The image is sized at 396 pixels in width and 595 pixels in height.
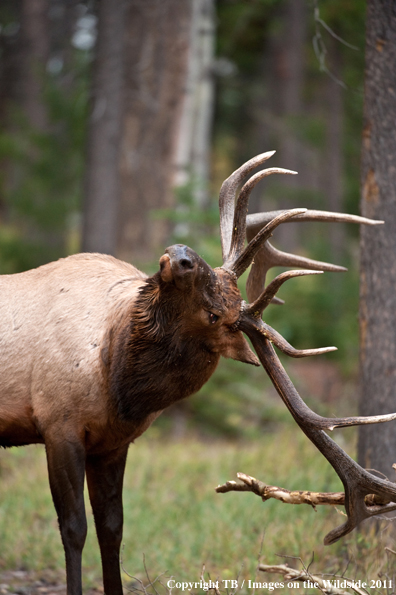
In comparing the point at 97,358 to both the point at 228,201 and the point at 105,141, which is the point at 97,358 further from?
the point at 105,141

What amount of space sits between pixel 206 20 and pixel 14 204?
5.31 metres

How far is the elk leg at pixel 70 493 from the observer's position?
359cm

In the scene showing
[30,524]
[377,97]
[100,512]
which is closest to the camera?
[100,512]

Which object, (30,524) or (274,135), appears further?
(274,135)

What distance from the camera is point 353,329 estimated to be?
42.3 feet

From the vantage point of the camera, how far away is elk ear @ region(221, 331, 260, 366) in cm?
356

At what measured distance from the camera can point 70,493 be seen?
361 cm

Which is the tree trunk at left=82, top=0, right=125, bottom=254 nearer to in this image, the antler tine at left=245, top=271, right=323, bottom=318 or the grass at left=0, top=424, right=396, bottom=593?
the grass at left=0, top=424, right=396, bottom=593

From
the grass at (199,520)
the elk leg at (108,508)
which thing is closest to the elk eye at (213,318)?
the elk leg at (108,508)

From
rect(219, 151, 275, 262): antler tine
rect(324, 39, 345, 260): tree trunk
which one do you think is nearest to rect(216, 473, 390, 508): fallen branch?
rect(219, 151, 275, 262): antler tine

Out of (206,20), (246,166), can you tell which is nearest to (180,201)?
(206,20)

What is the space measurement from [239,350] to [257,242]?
2.04 feet

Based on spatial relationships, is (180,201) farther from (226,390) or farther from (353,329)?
(353,329)

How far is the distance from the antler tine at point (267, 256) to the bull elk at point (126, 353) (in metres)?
0.02
